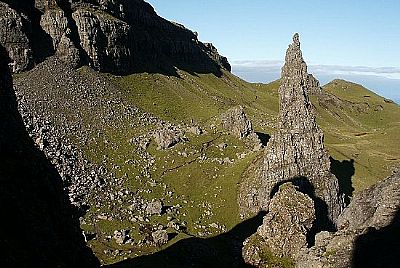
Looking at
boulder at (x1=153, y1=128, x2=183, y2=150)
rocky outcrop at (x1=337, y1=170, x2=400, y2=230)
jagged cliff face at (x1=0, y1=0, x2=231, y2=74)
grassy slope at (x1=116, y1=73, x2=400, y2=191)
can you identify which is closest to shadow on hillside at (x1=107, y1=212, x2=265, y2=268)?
rocky outcrop at (x1=337, y1=170, x2=400, y2=230)

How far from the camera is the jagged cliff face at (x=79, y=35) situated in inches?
4722

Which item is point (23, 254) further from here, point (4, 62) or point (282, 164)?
point (282, 164)

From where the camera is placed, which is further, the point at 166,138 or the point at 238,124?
the point at 238,124

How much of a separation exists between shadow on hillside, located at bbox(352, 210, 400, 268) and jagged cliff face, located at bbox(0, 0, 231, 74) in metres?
104

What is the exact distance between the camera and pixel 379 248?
107ft

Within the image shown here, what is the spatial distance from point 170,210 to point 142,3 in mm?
127431

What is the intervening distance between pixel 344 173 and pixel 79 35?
84532 mm

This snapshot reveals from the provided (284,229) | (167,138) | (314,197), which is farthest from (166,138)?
(284,229)

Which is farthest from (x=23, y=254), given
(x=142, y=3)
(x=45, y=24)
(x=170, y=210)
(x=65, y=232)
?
(x=142, y=3)

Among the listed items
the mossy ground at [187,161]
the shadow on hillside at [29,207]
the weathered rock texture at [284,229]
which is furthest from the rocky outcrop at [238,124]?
the shadow on hillside at [29,207]

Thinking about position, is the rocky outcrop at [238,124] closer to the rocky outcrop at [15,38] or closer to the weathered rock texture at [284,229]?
the rocky outcrop at [15,38]

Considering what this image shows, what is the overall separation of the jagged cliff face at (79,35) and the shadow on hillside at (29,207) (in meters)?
95.0

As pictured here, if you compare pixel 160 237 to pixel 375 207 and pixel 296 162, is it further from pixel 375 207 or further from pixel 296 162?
pixel 375 207

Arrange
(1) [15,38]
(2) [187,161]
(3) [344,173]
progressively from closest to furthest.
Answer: (2) [187,161] < (3) [344,173] < (1) [15,38]
